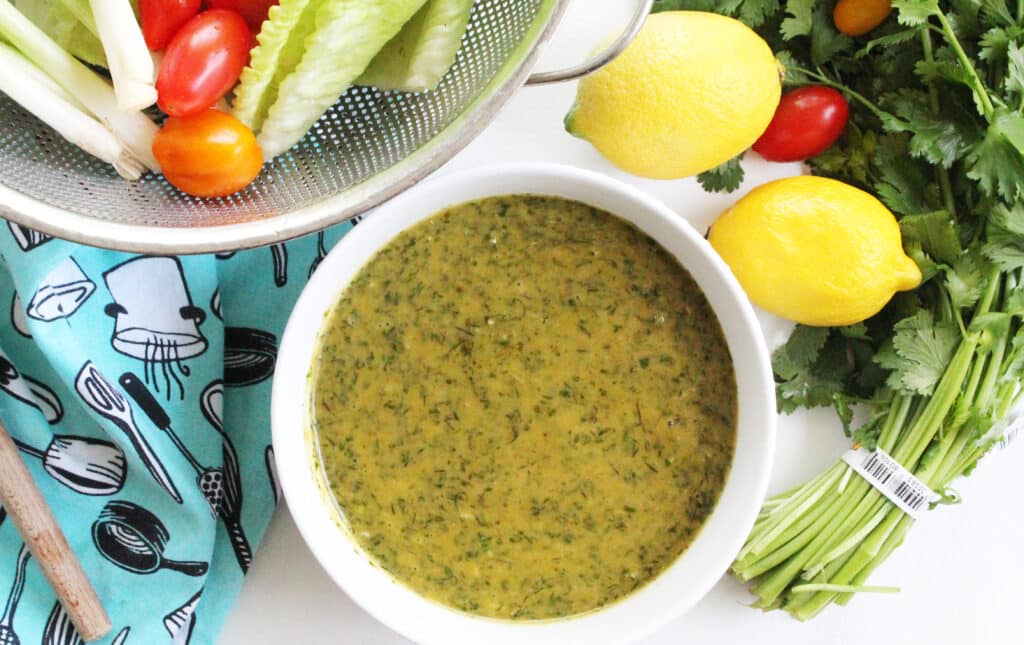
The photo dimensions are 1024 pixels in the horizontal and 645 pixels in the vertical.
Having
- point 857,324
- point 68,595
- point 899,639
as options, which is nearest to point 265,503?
point 68,595

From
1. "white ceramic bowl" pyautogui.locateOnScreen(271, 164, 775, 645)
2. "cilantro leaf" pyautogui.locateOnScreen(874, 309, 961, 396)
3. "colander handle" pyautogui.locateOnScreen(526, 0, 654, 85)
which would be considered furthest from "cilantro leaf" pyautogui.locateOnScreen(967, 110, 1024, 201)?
"colander handle" pyautogui.locateOnScreen(526, 0, 654, 85)

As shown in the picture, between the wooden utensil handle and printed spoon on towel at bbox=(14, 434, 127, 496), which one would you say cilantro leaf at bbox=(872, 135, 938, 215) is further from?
the wooden utensil handle

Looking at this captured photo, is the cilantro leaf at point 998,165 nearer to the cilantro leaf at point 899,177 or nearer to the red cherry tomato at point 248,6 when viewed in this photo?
the cilantro leaf at point 899,177

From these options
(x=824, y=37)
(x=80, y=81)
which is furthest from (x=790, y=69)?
(x=80, y=81)

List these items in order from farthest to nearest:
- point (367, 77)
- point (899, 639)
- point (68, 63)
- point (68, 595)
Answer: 1. point (899, 639)
2. point (68, 595)
3. point (367, 77)
4. point (68, 63)

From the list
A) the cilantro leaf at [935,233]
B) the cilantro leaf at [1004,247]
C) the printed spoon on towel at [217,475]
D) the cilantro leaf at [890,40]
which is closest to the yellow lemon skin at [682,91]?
the cilantro leaf at [890,40]

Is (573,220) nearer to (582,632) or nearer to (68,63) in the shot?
(582,632)
